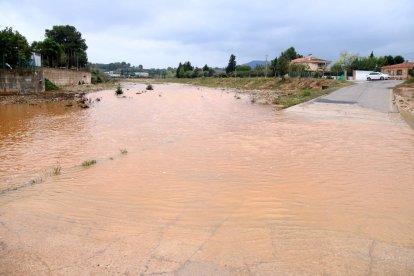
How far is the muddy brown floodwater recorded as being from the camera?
159 inches

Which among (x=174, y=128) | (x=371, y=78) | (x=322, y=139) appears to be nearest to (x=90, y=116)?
(x=174, y=128)

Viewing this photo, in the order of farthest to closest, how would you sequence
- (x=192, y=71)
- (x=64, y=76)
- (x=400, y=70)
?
1. (x=192, y=71)
2. (x=400, y=70)
3. (x=64, y=76)

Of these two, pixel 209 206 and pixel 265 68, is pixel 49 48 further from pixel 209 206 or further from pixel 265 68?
pixel 209 206

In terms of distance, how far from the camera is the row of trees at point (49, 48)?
3438 cm

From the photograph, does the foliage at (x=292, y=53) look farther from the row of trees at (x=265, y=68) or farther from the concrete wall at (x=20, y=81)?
the concrete wall at (x=20, y=81)

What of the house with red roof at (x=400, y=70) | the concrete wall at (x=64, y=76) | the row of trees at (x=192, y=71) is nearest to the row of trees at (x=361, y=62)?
the house with red roof at (x=400, y=70)

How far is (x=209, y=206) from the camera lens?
5.80 m

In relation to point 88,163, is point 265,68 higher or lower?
higher

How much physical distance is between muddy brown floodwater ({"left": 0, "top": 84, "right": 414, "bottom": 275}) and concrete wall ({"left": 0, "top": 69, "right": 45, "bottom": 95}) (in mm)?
21770

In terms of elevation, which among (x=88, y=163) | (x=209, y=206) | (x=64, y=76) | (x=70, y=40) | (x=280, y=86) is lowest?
(x=209, y=206)

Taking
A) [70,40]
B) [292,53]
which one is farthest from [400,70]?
[70,40]

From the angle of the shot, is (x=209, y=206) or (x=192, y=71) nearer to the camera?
(x=209, y=206)

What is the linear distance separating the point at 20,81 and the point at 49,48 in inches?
1011

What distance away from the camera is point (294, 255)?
4.17m
